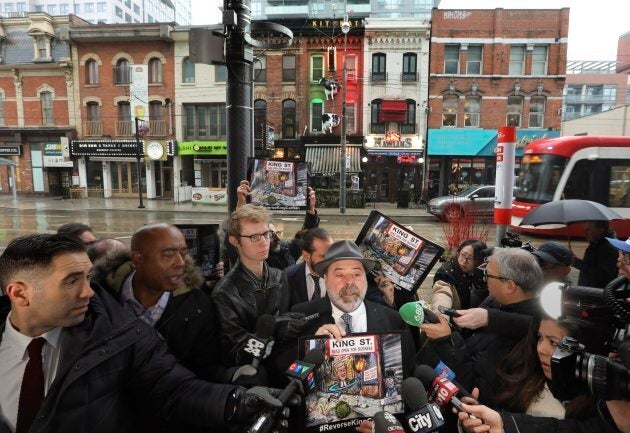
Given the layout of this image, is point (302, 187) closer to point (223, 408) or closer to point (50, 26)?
point (223, 408)

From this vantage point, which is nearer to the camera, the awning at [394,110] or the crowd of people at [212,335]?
the crowd of people at [212,335]

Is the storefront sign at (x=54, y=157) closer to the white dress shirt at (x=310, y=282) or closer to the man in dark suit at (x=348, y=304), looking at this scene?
the white dress shirt at (x=310, y=282)

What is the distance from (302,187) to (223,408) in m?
2.67

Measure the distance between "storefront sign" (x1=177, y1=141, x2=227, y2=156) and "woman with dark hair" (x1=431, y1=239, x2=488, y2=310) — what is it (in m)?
23.9

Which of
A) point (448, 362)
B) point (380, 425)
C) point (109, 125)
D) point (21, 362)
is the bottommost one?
point (448, 362)

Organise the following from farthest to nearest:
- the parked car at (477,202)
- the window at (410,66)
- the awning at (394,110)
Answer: the window at (410,66), the awning at (394,110), the parked car at (477,202)

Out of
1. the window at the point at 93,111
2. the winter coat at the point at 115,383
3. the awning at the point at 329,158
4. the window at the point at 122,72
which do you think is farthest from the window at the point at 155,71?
the winter coat at the point at 115,383

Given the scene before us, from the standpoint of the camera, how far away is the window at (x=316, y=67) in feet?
84.8

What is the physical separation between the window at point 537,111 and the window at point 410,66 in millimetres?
7945

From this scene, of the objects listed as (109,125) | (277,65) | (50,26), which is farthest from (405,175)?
(50,26)

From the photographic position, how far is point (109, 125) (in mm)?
27328

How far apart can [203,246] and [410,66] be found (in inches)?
A: 1009

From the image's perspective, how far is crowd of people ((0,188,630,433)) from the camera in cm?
176

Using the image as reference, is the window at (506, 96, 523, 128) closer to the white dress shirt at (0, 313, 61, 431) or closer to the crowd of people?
the crowd of people
